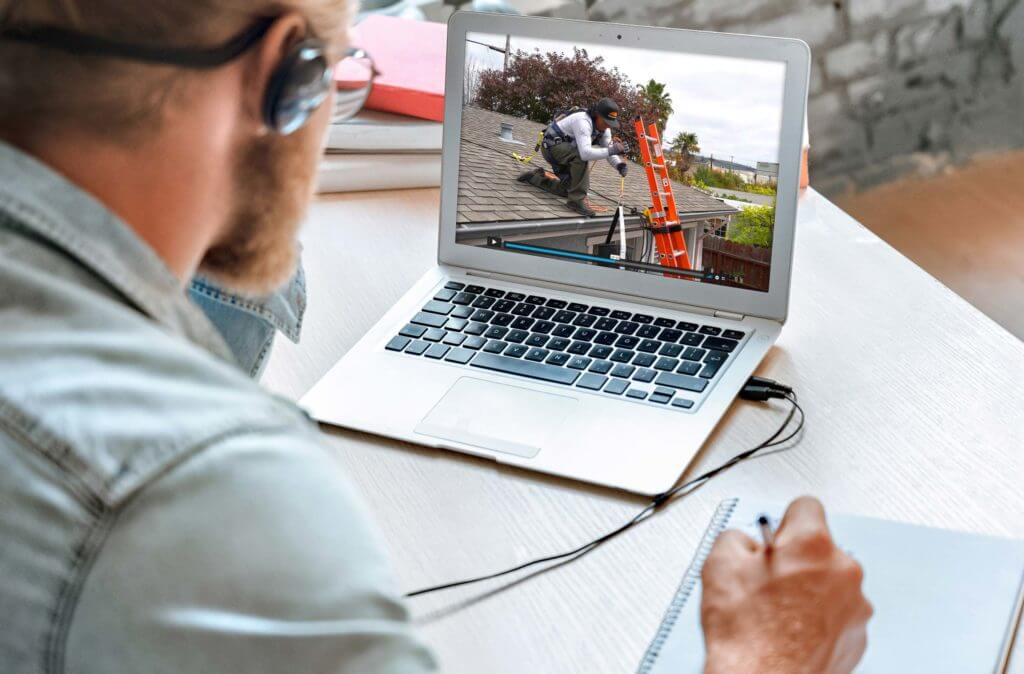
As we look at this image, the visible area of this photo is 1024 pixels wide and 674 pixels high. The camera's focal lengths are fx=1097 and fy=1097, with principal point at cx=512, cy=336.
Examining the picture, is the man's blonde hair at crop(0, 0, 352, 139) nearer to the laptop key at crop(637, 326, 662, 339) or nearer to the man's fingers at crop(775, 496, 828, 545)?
the man's fingers at crop(775, 496, 828, 545)

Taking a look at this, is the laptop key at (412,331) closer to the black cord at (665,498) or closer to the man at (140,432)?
the black cord at (665,498)

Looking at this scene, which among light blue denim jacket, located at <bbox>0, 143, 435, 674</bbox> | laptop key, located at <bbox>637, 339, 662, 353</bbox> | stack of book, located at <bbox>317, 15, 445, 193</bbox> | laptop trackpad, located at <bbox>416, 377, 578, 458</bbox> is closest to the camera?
light blue denim jacket, located at <bbox>0, 143, 435, 674</bbox>

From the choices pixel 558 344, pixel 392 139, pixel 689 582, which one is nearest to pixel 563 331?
pixel 558 344

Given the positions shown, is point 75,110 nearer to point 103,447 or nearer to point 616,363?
point 103,447

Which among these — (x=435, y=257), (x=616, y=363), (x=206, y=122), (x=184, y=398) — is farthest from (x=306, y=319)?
(x=184, y=398)

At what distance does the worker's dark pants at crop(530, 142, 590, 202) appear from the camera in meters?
1.08

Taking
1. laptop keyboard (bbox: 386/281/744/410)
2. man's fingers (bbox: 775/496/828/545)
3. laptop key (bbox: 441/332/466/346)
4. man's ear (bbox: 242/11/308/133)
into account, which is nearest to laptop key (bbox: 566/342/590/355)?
laptop keyboard (bbox: 386/281/744/410)

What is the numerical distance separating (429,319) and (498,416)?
18 cm

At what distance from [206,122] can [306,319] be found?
0.57 metres

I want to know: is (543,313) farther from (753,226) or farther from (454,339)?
(753,226)

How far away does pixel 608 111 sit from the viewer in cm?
106

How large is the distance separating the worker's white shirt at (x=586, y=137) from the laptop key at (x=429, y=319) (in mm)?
211

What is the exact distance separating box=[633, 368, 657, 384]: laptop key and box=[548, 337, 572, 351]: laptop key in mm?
82

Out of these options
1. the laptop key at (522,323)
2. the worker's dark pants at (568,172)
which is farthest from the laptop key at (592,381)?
the worker's dark pants at (568,172)
